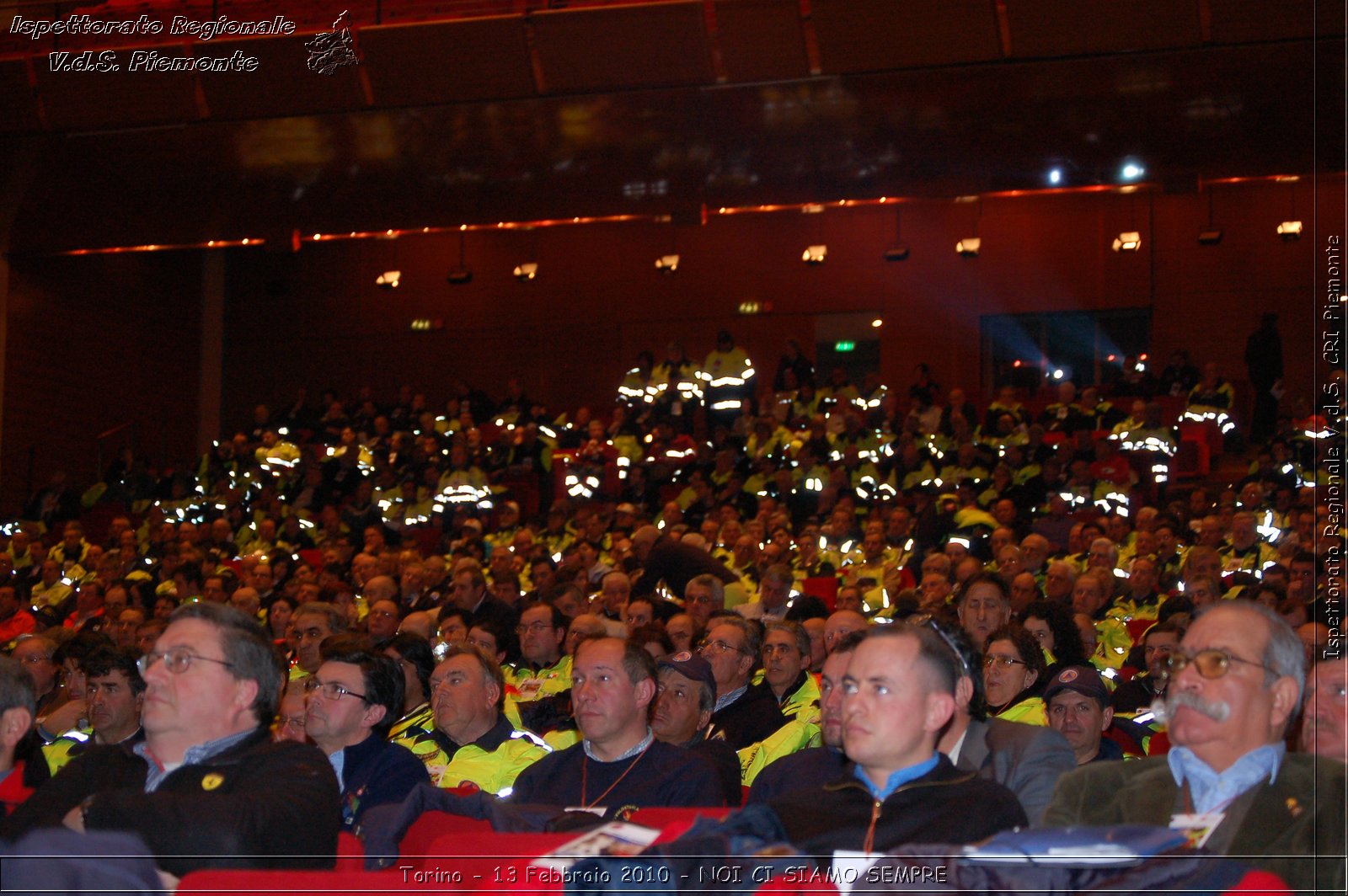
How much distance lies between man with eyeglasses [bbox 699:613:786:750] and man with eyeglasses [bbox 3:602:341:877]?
2.32 meters

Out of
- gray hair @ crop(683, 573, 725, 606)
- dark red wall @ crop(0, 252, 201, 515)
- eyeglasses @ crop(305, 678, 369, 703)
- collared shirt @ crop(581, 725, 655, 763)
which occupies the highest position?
dark red wall @ crop(0, 252, 201, 515)

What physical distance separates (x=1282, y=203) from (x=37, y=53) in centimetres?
1300

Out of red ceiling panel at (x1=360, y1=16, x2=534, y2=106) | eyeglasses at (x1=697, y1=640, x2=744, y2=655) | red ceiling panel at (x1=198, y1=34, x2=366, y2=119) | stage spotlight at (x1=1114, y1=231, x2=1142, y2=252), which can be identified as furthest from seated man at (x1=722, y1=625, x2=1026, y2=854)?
stage spotlight at (x1=1114, y1=231, x2=1142, y2=252)

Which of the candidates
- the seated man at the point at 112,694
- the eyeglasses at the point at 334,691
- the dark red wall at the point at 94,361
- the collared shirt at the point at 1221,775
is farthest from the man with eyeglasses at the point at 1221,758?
the dark red wall at the point at 94,361

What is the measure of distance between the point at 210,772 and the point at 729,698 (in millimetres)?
2670

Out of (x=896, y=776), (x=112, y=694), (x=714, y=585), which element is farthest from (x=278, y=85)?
(x=896, y=776)

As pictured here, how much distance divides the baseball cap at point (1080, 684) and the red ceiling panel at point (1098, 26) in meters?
6.60

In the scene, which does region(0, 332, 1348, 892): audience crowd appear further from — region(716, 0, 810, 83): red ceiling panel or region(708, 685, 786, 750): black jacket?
region(716, 0, 810, 83): red ceiling panel

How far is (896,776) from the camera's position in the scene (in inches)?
102

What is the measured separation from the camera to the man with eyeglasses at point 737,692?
4879mm

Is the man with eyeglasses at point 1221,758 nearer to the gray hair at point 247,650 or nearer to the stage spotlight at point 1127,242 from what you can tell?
the gray hair at point 247,650

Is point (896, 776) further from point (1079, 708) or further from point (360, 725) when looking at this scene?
point (360, 725)

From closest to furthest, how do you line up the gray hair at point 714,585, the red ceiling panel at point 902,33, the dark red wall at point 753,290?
the gray hair at point 714,585 → the red ceiling panel at point 902,33 → the dark red wall at point 753,290

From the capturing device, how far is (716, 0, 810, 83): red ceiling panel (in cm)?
957
